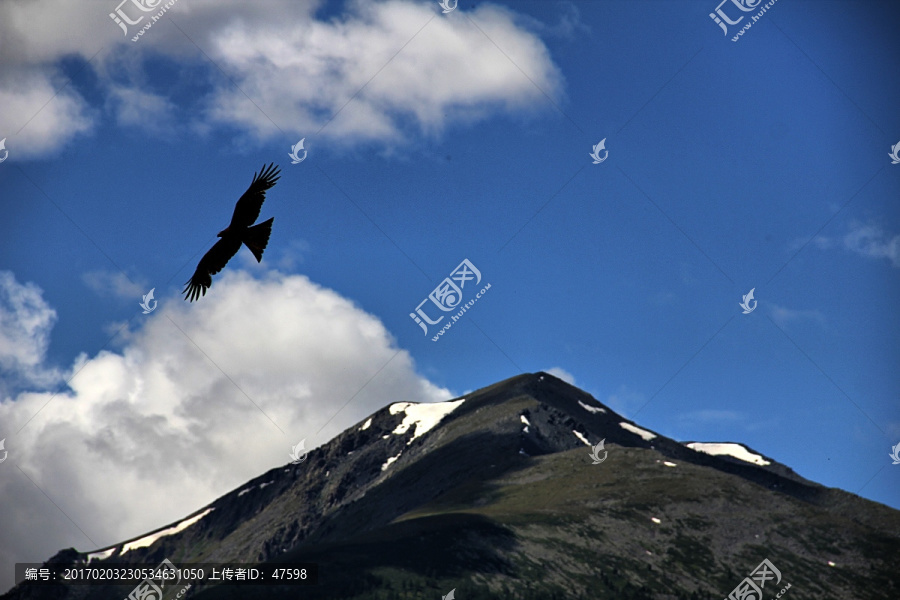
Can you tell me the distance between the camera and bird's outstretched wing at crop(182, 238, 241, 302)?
105 ft

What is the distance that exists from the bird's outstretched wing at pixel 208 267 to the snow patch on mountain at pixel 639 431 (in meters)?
159

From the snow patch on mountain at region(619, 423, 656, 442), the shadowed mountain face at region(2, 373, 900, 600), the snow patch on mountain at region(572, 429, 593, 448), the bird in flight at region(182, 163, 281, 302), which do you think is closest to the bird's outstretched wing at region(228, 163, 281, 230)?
the bird in flight at region(182, 163, 281, 302)

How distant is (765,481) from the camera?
180875mm

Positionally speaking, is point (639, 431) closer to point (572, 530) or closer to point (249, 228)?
point (572, 530)

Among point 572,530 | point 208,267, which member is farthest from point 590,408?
point 208,267

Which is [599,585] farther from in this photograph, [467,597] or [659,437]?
[659,437]

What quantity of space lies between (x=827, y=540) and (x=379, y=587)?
61184 millimetres

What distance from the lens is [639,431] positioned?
187000mm

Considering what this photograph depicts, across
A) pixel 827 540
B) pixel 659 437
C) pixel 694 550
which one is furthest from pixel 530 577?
pixel 659 437

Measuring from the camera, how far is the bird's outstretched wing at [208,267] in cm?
3203

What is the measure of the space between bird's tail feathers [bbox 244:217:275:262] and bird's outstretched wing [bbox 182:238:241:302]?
1362 millimetres

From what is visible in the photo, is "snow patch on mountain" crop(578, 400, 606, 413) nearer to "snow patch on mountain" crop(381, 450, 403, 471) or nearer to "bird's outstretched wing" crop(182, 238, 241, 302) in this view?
"snow patch on mountain" crop(381, 450, 403, 471)

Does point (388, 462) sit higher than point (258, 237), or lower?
higher

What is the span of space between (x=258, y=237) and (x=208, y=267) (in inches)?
118
